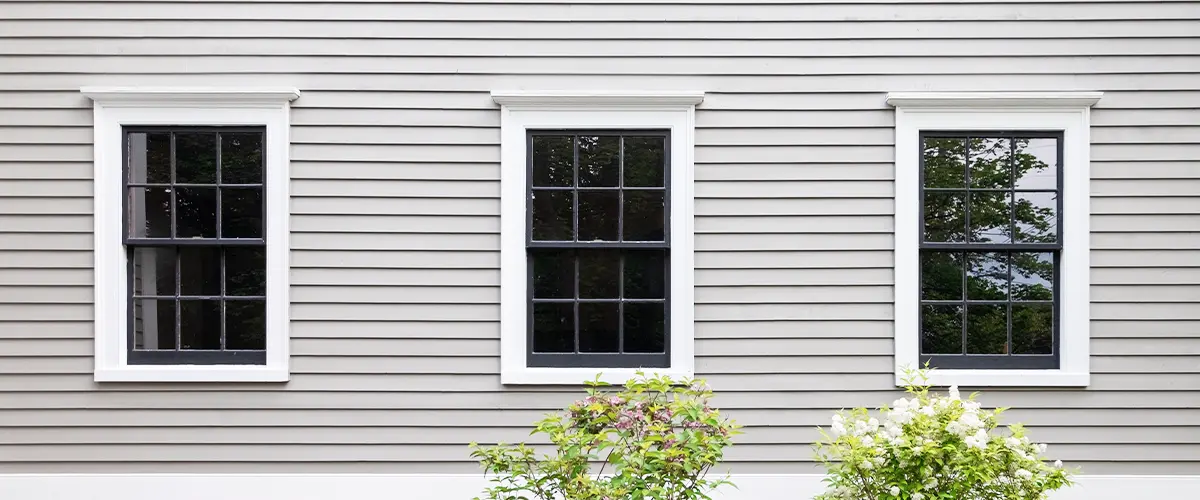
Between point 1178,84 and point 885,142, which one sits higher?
point 1178,84

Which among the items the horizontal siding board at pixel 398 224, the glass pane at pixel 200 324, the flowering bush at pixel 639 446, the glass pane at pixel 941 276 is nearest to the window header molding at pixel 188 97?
the horizontal siding board at pixel 398 224

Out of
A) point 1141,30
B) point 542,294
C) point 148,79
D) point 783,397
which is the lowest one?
point 783,397

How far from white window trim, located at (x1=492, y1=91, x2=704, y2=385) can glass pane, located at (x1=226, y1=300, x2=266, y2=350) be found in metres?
1.49

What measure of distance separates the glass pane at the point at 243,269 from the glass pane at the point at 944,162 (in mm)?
4054

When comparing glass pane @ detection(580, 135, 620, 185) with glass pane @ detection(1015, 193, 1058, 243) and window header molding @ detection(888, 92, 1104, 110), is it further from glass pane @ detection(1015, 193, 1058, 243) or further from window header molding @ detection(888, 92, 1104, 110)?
glass pane @ detection(1015, 193, 1058, 243)

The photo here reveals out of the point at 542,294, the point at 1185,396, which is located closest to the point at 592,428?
the point at 542,294

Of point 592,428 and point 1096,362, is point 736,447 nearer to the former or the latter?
point 592,428

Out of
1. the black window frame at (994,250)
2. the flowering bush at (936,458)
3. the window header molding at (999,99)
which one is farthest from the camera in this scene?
the black window frame at (994,250)

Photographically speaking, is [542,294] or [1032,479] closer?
[1032,479]

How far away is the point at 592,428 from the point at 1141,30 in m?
4.02

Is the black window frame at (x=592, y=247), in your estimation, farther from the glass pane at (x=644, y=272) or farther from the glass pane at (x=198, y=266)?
the glass pane at (x=198, y=266)

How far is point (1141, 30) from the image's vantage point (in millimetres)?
4477

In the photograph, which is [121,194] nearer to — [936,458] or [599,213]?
[599,213]

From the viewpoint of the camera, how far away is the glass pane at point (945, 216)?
455cm
